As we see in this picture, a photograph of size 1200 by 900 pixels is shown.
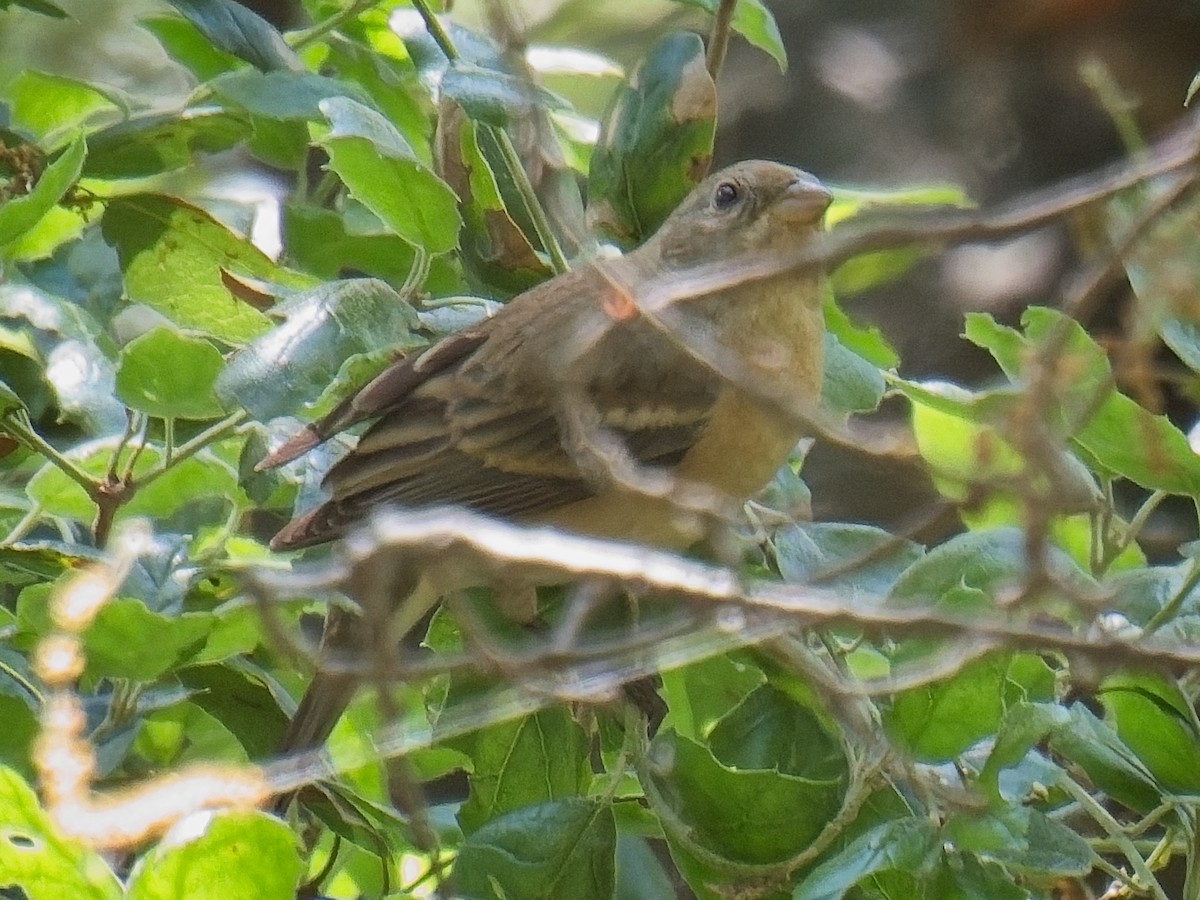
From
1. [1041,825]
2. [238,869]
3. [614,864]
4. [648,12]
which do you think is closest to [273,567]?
[614,864]

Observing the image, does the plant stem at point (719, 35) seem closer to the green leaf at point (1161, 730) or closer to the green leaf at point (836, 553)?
the green leaf at point (836, 553)

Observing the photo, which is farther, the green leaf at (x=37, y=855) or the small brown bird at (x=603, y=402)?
the small brown bird at (x=603, y=402)

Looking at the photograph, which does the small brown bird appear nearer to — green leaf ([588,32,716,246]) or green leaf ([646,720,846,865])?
green leaf ([588,32,716,246])

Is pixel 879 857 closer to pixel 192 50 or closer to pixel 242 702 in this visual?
pixel 242 702

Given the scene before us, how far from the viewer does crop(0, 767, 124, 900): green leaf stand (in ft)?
3.32

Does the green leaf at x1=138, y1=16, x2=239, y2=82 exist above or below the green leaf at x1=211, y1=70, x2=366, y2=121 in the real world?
below

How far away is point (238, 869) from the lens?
102 centimetres

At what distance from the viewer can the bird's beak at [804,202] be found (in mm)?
1963

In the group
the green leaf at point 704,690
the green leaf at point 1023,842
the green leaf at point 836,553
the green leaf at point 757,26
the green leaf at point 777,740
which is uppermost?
the green leaf at point 757,26

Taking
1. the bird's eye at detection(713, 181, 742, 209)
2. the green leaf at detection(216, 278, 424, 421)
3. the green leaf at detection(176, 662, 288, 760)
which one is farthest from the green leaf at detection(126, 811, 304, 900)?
the bird's eye at detection(713, 181, 742, 209)

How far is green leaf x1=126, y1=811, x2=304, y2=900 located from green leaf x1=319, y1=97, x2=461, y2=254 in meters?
0.68

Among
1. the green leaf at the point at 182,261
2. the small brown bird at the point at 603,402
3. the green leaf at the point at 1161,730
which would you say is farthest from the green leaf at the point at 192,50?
the green leaf at the point at 1161,730

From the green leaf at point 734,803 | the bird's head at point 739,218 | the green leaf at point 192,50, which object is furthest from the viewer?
the bird's head at point 739,218

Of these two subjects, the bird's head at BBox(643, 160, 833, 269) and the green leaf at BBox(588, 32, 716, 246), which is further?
the bird's head at BBox(643, 160, 833, 269)
